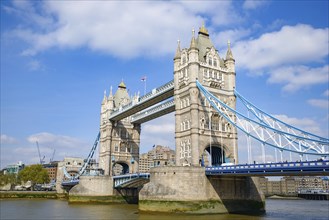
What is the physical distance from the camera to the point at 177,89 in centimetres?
4062

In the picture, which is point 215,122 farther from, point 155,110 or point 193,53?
point 155,110

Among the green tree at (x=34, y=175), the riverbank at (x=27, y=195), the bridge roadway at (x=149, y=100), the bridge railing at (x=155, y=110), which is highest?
the bridge roadway at (x=149, y=100)

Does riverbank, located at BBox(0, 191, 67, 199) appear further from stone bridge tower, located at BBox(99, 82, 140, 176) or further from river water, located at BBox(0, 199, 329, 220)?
river water, located at BBox(0, 199, 329, 220)

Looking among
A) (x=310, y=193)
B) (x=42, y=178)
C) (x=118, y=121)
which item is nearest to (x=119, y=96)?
(x=118, y=121)

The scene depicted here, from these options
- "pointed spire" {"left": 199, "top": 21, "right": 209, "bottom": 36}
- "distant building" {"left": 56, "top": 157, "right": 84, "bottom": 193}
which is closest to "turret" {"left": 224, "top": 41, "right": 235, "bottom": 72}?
"pointed spire" {"left": 199, "top": 21, "right": 209, "bottom": 36}

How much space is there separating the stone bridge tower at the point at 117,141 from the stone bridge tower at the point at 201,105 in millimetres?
22165

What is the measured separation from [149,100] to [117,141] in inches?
614

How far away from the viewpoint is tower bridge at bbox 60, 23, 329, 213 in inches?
1179

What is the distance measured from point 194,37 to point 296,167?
20474 millimetres

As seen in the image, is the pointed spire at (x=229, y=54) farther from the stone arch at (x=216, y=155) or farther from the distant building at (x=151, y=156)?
the distant building at (x=151, y=156)

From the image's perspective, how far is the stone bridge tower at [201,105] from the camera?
3709cm

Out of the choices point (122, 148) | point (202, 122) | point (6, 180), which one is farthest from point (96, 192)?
point (6, 180)

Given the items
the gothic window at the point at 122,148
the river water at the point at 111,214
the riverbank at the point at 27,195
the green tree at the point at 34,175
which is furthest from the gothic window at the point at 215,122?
the green tree at the point at 34,175

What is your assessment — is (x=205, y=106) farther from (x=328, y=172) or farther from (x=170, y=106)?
(x=328, y=172)
